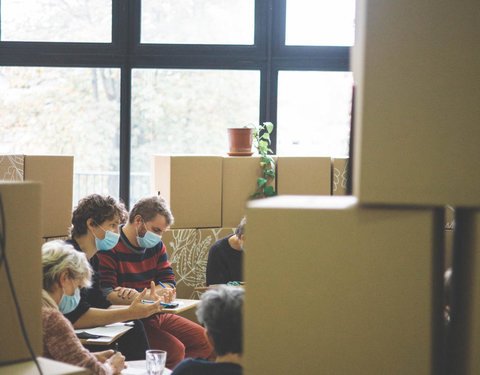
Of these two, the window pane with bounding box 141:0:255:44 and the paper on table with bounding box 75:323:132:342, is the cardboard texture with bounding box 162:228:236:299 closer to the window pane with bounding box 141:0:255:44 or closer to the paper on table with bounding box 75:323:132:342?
the paper on table with bounding box 75:323:132:342

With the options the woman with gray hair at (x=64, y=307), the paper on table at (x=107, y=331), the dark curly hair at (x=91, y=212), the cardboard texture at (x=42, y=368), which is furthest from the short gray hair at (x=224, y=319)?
the dark curly hair at (x=91, y=212)

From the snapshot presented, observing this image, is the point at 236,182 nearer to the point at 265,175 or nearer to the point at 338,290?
the point at 265,175

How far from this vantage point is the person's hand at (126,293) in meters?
3.17

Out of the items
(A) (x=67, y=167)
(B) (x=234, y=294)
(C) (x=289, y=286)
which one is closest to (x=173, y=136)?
(A) (x=67, y=167)

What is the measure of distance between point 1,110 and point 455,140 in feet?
13.9

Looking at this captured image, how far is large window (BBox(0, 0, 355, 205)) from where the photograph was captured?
15.1 ft

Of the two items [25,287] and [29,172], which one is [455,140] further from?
[29,172]

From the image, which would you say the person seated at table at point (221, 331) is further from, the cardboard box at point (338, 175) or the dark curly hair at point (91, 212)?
the cardboard box at point (338, 175)

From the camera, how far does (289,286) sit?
3.99 feet

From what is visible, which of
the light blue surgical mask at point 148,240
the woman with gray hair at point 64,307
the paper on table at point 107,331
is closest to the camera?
the woman with gray hair at point 64,307

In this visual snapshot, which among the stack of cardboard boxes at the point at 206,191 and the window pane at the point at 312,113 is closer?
the stack of cardboard boxes at the point at 206,191

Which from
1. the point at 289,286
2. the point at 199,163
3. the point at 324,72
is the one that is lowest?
the point at 289,286

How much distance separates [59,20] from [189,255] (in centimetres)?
218

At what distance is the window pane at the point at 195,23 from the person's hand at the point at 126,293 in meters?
2.22
